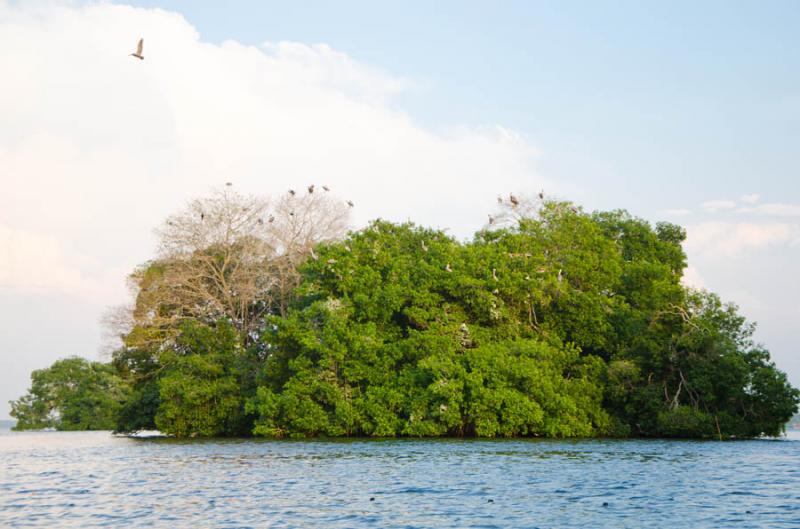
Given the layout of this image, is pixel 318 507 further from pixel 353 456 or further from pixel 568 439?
pixel 568 439

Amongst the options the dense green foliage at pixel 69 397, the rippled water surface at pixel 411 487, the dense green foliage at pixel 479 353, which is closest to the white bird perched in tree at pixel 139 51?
the rippled water surface at pixel 411 487

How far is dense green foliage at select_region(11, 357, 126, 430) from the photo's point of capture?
68875 mm

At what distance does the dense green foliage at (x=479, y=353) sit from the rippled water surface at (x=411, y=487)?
683 centimetres

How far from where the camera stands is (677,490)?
19453mm

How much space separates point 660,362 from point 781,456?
39.8ft

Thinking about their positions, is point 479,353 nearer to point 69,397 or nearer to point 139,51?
point 139,51

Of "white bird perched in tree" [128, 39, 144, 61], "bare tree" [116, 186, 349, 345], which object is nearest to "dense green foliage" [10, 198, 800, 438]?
"bare tree" [116, 186, 349, 345]

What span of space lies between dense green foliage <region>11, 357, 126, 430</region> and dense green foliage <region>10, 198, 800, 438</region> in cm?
2130

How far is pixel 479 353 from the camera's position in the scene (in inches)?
1554

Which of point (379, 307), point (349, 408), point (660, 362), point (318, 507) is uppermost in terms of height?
point (379, 307)

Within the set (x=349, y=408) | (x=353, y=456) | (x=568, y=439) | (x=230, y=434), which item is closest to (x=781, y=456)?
(x=568, y=439)

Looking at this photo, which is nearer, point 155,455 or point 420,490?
point 420,490

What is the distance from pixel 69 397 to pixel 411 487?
58001 millimetres

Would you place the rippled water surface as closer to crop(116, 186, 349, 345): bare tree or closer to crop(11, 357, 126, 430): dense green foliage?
crop(116, 186, 349, 345): bare tree
